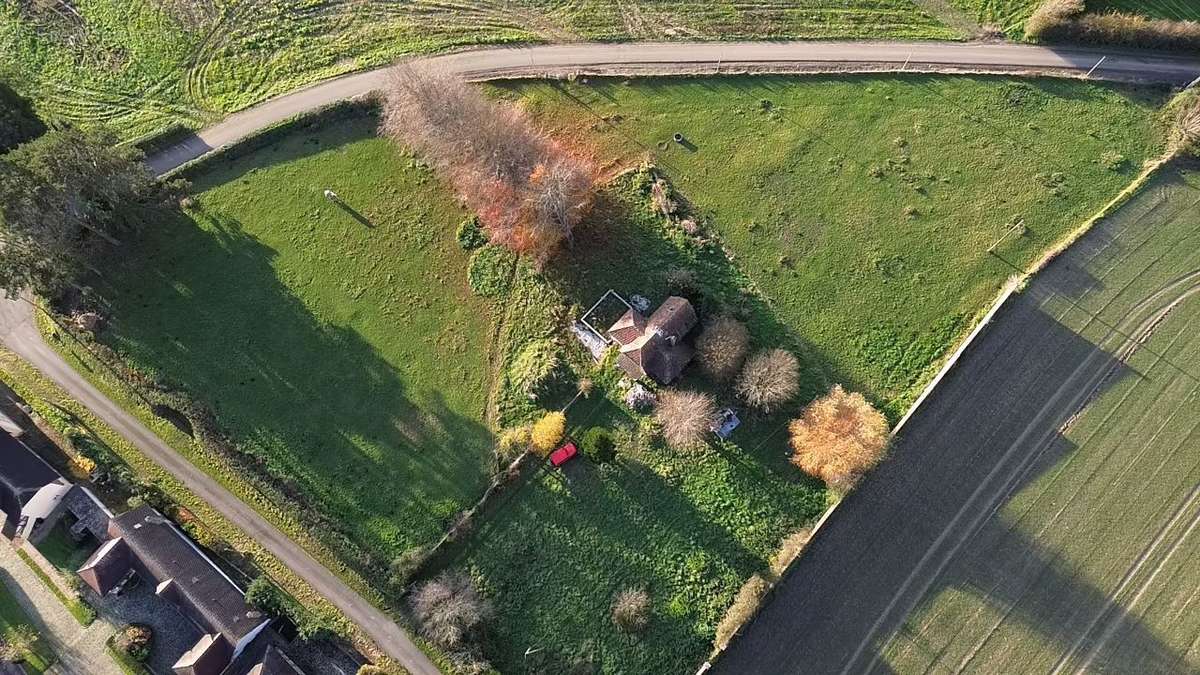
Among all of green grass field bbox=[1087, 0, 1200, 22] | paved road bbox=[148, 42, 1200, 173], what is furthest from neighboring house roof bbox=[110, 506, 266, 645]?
green grass field bbox=[1087, 0, 1200, 22]

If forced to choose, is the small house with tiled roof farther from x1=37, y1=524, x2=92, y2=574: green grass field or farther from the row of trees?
the row of trees

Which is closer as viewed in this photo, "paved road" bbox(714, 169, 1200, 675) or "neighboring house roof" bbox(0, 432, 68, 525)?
"paved road" bbox(714, 169, 1200, 675)

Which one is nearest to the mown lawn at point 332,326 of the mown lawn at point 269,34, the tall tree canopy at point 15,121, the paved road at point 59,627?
the mown lawn at point 269,34

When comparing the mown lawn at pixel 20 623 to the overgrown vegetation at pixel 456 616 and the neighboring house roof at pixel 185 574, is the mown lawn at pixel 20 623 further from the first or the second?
the overgrown vegetation at pixel 456 616

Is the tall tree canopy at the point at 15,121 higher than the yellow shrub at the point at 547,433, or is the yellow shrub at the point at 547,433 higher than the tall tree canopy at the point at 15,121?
the yellow shrub at the point at 547,433

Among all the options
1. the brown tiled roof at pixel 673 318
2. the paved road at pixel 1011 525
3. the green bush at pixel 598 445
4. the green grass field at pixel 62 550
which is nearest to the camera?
the paved road at pixel 1011 525

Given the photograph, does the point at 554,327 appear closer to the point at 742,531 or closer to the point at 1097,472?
the point at 742,531

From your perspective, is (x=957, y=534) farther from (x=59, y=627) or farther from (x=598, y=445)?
(x=59, y=627)
